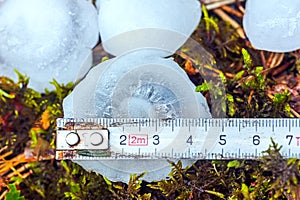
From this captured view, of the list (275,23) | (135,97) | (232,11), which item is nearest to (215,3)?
(232,11)

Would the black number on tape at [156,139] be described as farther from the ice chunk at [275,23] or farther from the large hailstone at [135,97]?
the ice chunk at [275,23]

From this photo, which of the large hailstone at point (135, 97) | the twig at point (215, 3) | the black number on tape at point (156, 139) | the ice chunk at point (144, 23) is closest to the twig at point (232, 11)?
the twig at point (215, 3)

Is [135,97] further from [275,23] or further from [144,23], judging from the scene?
[275,23]

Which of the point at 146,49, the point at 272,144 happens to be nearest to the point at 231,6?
the point at 146,49

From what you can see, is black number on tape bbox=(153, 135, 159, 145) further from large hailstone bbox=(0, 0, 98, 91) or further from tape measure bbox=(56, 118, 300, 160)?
large hailstone bbox=(0, 0, 98, 91)

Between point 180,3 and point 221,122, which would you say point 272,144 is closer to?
point 221,122
